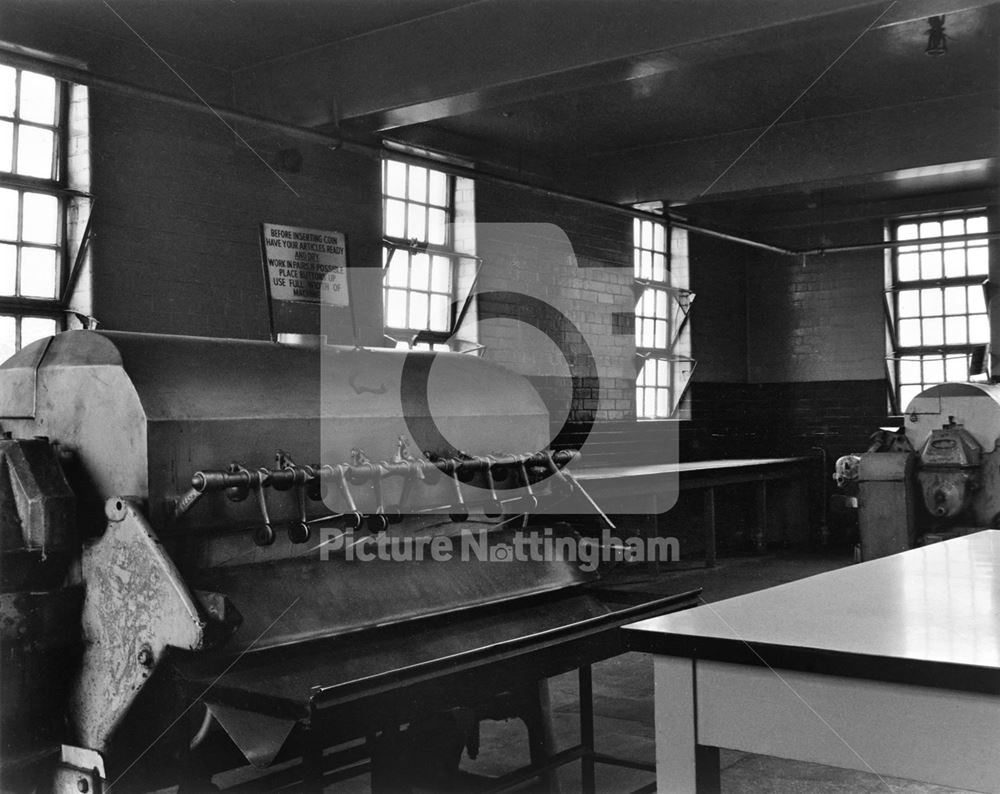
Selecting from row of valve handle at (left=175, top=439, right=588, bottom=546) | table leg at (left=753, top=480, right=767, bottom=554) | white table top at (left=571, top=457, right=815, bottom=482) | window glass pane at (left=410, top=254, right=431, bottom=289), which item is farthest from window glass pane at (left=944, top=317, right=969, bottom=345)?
row of valve handle at (left=175, top=439, right=588, bottom=546)

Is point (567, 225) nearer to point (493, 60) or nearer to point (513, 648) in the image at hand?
point (493, 60)

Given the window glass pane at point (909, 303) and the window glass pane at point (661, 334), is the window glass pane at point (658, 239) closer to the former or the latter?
the window glass pane at point (661, 334)

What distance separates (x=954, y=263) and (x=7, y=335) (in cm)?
809

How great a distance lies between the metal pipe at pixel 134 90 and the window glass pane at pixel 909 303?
257 inches

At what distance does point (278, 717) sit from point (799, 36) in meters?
3.55

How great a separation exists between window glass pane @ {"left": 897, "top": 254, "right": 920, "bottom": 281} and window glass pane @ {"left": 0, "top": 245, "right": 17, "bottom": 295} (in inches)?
309

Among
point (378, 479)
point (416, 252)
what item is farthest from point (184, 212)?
point (378, 479)

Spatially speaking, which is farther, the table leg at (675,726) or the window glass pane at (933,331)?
the window glass pane at (933,331)

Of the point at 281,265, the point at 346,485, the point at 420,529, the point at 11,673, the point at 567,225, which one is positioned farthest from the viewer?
the point at 567,225

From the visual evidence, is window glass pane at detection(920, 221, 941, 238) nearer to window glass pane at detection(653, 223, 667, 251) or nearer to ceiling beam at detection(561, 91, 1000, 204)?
window glass pane at detection(653, 223, 667, 251)

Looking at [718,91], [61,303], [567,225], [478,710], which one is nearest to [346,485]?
[478,710]

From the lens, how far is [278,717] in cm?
214

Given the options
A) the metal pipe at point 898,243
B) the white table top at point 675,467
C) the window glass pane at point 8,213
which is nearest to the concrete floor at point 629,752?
the white table top at point 675,467

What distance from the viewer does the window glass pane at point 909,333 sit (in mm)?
9630
